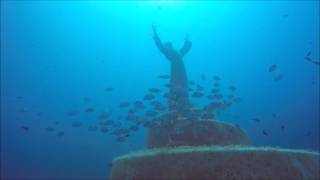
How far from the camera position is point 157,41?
730 inches

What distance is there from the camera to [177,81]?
17281 mm

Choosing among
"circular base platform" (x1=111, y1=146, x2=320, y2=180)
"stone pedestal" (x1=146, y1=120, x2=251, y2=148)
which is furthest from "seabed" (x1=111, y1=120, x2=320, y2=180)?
"stone pedestal" (x1=146, y1=120, x2=251, y2=148)

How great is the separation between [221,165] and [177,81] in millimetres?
7377

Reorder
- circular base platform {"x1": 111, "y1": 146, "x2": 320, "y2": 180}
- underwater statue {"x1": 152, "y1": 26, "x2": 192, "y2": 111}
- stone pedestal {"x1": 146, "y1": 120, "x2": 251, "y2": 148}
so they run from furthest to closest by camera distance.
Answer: underwater statue {"x1": 152, "y1": 26, "x2": 192, "y2": 111} < stone pedestal {"x1": 146, "y1": 120, "x2": 251, "y2": 148} < circular base platform {"x1": 111, "y1": 146, "x2": 320, "y2": 180}

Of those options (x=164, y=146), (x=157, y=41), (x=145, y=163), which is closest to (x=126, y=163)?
(x=145, y=163)

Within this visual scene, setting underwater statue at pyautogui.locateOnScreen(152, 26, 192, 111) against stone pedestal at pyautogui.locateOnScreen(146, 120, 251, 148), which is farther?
underwater statue at pyautogui.locateOnScreen(152, 26, 192, 111)

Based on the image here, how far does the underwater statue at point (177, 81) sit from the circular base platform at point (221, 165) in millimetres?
4669

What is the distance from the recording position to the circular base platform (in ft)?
34.2

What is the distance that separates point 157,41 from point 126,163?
834cm

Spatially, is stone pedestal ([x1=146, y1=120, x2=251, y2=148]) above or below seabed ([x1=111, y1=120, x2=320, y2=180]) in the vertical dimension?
above

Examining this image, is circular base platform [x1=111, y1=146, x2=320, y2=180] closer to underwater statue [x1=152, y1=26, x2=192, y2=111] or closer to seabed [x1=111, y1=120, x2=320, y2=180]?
seabed [x1=111, y1=120, x2=320, y2=180]

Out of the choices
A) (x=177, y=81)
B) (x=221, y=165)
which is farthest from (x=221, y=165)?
(x=177, y=81)

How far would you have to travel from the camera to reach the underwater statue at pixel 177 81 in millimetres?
15680

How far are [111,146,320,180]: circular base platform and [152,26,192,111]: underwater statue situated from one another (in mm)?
4669
